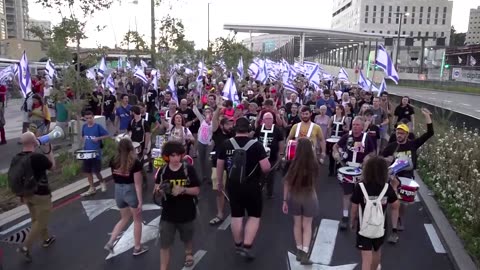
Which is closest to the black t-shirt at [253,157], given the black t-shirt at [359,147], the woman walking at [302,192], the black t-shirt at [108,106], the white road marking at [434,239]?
the woman walking at [302,192]

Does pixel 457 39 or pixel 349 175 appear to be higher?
pixel 457 39

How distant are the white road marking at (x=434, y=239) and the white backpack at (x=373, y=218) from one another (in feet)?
7.20

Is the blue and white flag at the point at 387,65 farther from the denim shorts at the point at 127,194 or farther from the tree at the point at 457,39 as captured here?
the tree at the point at 457,39

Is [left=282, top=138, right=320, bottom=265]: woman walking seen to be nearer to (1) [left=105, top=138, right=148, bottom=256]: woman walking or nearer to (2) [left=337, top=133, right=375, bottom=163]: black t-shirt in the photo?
(2) [left=337, top=133, right=375, bottom=163]: black t-shirt

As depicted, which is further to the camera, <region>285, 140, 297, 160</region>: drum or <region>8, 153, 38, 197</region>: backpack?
<region>285, 140, 297, 160</region>: drum

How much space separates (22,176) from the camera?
5.48 m

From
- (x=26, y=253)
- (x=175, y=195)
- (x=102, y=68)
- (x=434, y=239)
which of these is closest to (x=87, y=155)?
(x=26, y=253)

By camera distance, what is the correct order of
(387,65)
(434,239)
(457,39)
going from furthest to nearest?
(457,39), (387,65), (434,239)

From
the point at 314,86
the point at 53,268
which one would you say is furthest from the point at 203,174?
the point at 314,86

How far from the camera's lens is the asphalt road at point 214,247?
5734mm

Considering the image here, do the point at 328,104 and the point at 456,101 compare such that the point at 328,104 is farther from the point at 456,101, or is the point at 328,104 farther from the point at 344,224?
the point at 456,101

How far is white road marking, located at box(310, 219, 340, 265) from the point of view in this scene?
5971mm

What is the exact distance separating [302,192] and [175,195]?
1.58 meters

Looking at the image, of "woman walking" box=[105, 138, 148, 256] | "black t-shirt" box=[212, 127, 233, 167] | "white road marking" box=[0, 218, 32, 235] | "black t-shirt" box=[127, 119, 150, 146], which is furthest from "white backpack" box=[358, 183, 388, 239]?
"black t-shirt" box=[127, 119, 150, 146]
